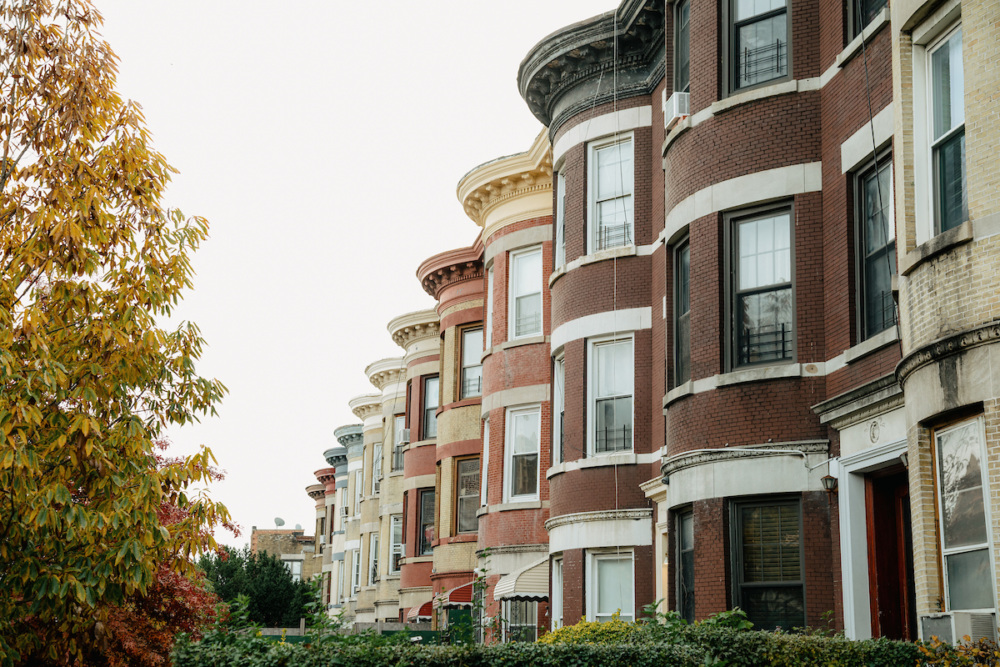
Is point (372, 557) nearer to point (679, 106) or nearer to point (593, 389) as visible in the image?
point (593, 389)

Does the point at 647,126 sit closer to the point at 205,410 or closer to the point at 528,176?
→ the point at 528,176

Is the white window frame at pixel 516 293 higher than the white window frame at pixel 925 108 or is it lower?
higher

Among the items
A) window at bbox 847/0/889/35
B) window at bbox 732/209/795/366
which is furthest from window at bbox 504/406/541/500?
window at bbox 847/0/889/35

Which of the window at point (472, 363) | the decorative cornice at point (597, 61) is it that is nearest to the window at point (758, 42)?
the decorative cornice at point (597, 61)

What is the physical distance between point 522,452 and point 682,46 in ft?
34.8

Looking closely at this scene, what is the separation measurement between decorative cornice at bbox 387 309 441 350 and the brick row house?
9392 millimetres

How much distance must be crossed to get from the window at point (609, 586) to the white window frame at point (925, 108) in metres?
10.2

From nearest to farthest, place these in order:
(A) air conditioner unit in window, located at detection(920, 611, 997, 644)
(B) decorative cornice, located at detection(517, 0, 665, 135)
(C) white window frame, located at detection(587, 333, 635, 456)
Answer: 1. (A) air conditioner unit in window, located at detection(920, 611, 997, 644)
2. (C) white window frame, located at detection(587, 333, 635, 456)
3. (B) decorative cornice, located at detection(517, 0, 665, 135)

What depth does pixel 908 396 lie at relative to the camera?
34.4 ft

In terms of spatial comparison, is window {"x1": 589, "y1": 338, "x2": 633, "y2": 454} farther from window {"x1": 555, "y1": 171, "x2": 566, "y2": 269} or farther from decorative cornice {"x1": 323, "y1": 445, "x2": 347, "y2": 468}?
decorative cornice {"x1": 323, "y1": 445, "x2": 347, "y2": 468}

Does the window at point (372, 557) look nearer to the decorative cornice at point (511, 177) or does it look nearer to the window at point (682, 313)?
the decorative cornice at point (511, 177)

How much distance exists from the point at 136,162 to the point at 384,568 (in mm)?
30760

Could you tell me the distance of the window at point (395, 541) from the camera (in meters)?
40.9

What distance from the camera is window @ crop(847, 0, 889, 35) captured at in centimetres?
1372
